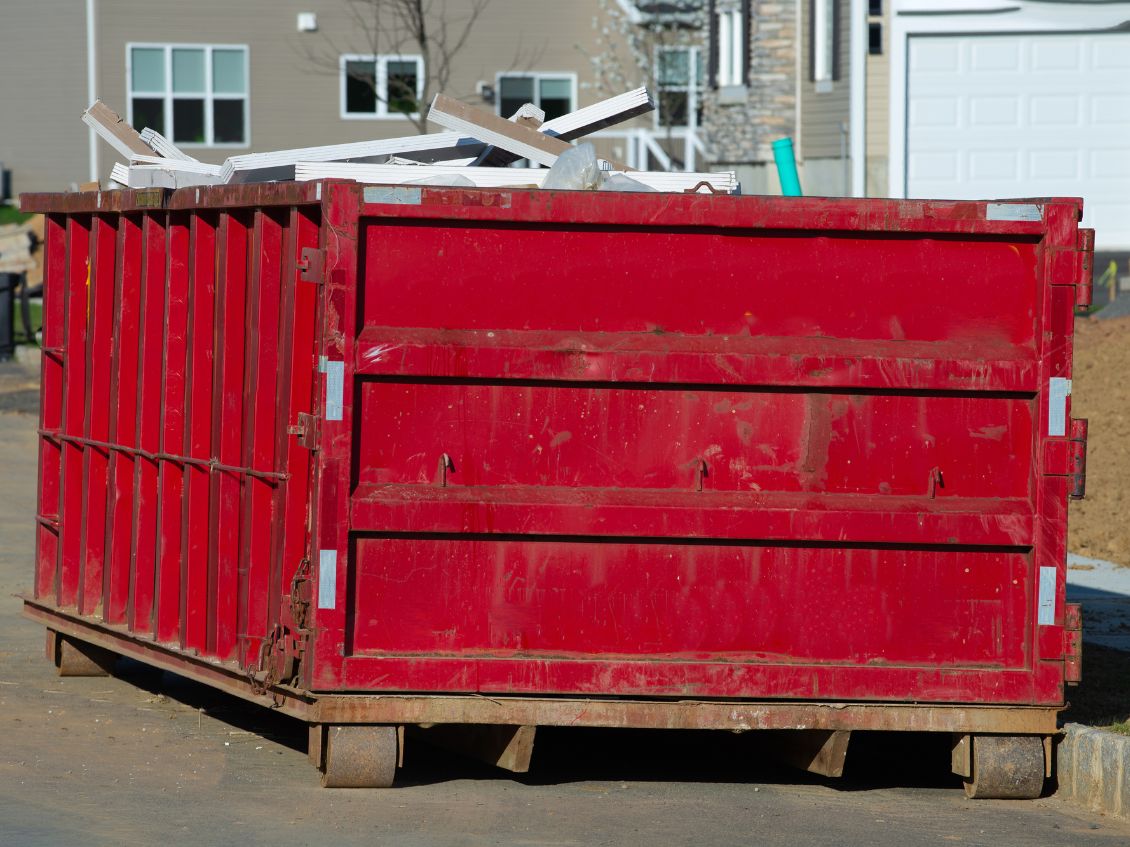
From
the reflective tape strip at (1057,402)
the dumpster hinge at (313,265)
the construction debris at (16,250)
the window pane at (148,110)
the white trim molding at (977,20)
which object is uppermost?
the window pane at (148,110)

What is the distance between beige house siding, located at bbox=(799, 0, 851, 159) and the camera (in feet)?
81.0

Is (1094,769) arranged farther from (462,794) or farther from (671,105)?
(671,105)

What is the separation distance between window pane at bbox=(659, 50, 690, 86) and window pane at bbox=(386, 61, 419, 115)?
15.5 feet

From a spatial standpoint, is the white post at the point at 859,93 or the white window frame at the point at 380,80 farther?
the white window frame at the point at 380,80

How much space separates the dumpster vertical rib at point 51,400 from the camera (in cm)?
894

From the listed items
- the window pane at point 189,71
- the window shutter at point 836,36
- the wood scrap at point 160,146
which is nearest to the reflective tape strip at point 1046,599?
the wood scrap at point 160,146

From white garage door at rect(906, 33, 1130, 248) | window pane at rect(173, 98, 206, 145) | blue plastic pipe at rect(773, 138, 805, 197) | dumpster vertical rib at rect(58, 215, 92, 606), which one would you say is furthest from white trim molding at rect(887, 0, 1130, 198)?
window pane at rect(173, 98, 206, 145)

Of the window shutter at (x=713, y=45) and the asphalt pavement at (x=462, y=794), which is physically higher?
the window shutter at (x=713, y=45)

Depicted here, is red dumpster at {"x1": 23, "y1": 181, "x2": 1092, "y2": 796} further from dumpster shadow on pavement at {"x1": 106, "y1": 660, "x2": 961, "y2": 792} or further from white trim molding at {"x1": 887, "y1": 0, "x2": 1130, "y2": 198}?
white trim molding at {"x1": 887, "y1": 0, "x2": 1130, "y2": 198}

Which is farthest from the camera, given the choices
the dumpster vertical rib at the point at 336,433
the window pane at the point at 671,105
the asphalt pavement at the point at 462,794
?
the window pane at the point at 671,105

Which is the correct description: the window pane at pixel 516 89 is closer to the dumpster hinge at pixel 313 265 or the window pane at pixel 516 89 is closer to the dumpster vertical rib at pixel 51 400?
the dumpster vertical rib at pixel 51 400

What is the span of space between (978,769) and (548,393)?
2116 millimetres

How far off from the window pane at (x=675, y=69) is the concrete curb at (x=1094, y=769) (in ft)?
91.2

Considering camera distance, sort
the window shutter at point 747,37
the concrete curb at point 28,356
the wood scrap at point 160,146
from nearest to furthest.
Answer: the wood scrap at point 160,146 < the concrete curb at point 28,356 < the window shutter at point 747,37
